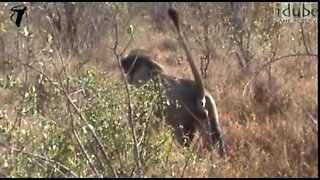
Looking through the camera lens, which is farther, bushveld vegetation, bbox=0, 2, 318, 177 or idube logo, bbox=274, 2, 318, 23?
idube logo, bbox=274, 2, 318, 23

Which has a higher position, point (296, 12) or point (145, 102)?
point (296, 12)

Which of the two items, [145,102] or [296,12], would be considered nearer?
[145,102]

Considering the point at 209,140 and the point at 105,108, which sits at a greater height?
the point at 105,108

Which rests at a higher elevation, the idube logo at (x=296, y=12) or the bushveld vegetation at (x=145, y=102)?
the idube logo at (x=296, y=12)

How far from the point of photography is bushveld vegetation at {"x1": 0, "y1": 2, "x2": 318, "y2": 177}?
4.20m

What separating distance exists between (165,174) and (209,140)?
4.62 feet

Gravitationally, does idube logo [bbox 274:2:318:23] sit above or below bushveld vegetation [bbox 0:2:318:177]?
above

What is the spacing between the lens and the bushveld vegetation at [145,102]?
4195mm

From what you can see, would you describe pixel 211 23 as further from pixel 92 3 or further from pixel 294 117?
pixel 294 117

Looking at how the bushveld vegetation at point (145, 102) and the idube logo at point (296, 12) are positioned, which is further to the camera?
the idube logo at point (296, 12)

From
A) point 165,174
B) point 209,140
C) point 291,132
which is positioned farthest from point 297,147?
point 165,174

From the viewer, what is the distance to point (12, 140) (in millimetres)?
4688

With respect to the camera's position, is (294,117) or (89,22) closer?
(294,117)

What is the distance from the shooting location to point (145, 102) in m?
4.43
